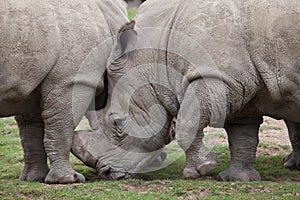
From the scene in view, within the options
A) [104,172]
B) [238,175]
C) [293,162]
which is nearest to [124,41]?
[104,172]

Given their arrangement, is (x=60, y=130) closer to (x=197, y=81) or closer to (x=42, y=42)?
(x=42, y=42)

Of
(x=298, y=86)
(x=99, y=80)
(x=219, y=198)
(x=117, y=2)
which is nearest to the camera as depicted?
(x=219, y=198)

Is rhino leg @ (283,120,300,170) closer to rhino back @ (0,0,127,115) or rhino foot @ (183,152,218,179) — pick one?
rhino foot @ (183,152,218,179)

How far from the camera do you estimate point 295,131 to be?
10852mm

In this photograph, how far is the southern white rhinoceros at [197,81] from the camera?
9.11 m

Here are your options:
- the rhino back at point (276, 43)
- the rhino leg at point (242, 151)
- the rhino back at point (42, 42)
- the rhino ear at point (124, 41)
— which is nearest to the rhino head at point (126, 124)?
the rhino ear at point (124, 41)

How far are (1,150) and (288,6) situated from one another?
4698 mm

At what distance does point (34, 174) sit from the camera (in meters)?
10.0

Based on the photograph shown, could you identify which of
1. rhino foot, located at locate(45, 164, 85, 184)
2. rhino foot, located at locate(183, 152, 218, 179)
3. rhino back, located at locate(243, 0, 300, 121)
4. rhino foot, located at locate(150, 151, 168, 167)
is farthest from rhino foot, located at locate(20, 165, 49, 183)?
rhino back, located at locate(243, 0, 300, 121)

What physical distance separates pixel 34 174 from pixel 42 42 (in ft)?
5.52

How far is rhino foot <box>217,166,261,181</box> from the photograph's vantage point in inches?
381

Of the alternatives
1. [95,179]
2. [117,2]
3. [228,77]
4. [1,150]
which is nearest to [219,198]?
[228,77]

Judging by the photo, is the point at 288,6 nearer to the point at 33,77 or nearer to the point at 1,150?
the point at 33,77

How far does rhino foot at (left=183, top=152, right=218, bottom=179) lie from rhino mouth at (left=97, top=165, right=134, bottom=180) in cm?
71
